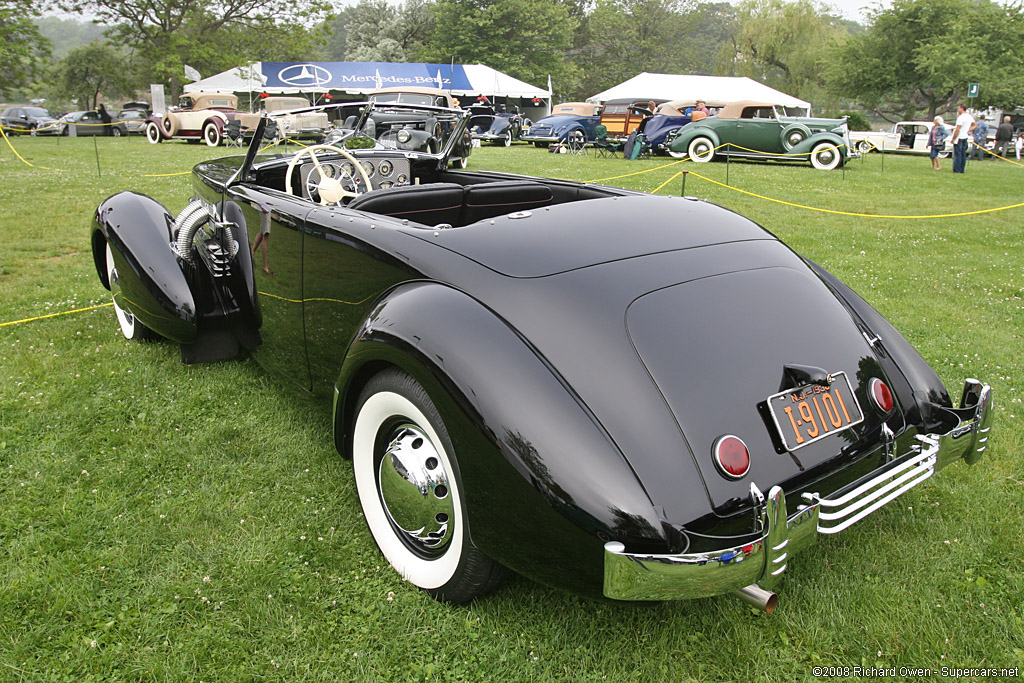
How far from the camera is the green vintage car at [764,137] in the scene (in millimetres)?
16906

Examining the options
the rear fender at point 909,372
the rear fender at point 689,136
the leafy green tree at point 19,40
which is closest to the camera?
the rear fender at point 909,372

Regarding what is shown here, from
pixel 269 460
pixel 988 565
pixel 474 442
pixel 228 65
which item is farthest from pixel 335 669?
pixel 228 65

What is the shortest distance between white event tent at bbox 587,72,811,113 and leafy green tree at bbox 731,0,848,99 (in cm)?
1824

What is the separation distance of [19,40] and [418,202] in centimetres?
3768

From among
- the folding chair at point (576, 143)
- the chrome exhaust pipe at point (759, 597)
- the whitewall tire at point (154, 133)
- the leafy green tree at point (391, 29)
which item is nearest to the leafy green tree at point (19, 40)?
the whitewall tire at point (154, 133)

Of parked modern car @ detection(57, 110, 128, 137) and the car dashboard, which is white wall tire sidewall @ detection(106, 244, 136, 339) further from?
parked modern car @ detection(57, 110, 128, 137)

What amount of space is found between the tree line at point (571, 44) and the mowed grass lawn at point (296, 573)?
1287 inches

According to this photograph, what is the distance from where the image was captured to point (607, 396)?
5.96 feet

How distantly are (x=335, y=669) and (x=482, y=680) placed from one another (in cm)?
41

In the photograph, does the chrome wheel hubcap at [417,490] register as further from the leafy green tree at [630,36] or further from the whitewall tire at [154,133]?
the leafy green tree at [630,36]

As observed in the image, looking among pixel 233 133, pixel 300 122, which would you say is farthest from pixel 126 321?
pixel 233 133

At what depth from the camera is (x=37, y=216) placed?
8844 millimetres

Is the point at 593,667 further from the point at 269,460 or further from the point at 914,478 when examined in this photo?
the point at 269,460

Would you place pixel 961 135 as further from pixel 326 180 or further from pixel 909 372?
pixel 326 180
